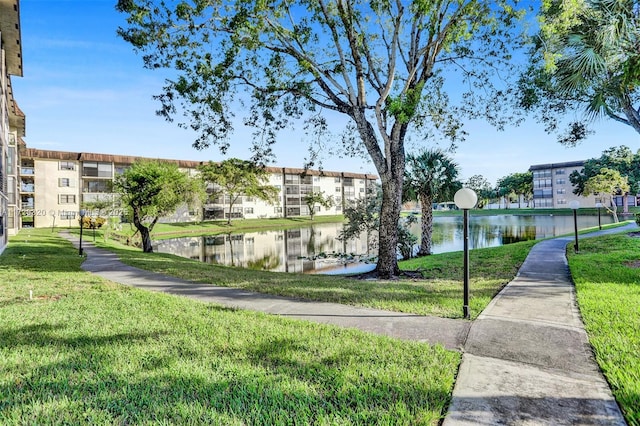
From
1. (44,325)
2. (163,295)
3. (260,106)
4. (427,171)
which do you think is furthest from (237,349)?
(427,171)

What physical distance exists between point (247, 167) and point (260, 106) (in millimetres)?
2635

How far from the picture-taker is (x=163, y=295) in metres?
7.64

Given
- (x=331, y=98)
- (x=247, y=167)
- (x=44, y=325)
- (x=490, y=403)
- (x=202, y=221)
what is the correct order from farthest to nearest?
(x=202, y=221) → (x=247, y=167) → (x=331, y=98) → (x=44, y=325) → (x=490, y=403)

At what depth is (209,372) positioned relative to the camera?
3656 mm

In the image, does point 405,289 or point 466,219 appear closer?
point 466,219

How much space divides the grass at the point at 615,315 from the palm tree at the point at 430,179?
1035cm

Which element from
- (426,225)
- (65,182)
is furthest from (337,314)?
(65,182)

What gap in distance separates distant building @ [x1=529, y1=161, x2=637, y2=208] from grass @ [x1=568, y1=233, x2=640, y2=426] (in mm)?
80587

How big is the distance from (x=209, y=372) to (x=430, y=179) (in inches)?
Result: 783

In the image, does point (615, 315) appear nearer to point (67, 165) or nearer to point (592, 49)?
point (592, 49)

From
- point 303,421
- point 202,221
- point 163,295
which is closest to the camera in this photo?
point 303,421

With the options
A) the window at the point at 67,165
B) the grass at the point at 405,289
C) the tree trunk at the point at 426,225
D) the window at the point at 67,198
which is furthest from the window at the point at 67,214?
the tree trunk at the point at 426,225

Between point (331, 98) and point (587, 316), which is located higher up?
point (331, 98)

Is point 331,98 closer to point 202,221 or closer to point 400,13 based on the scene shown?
A: point 400,13
